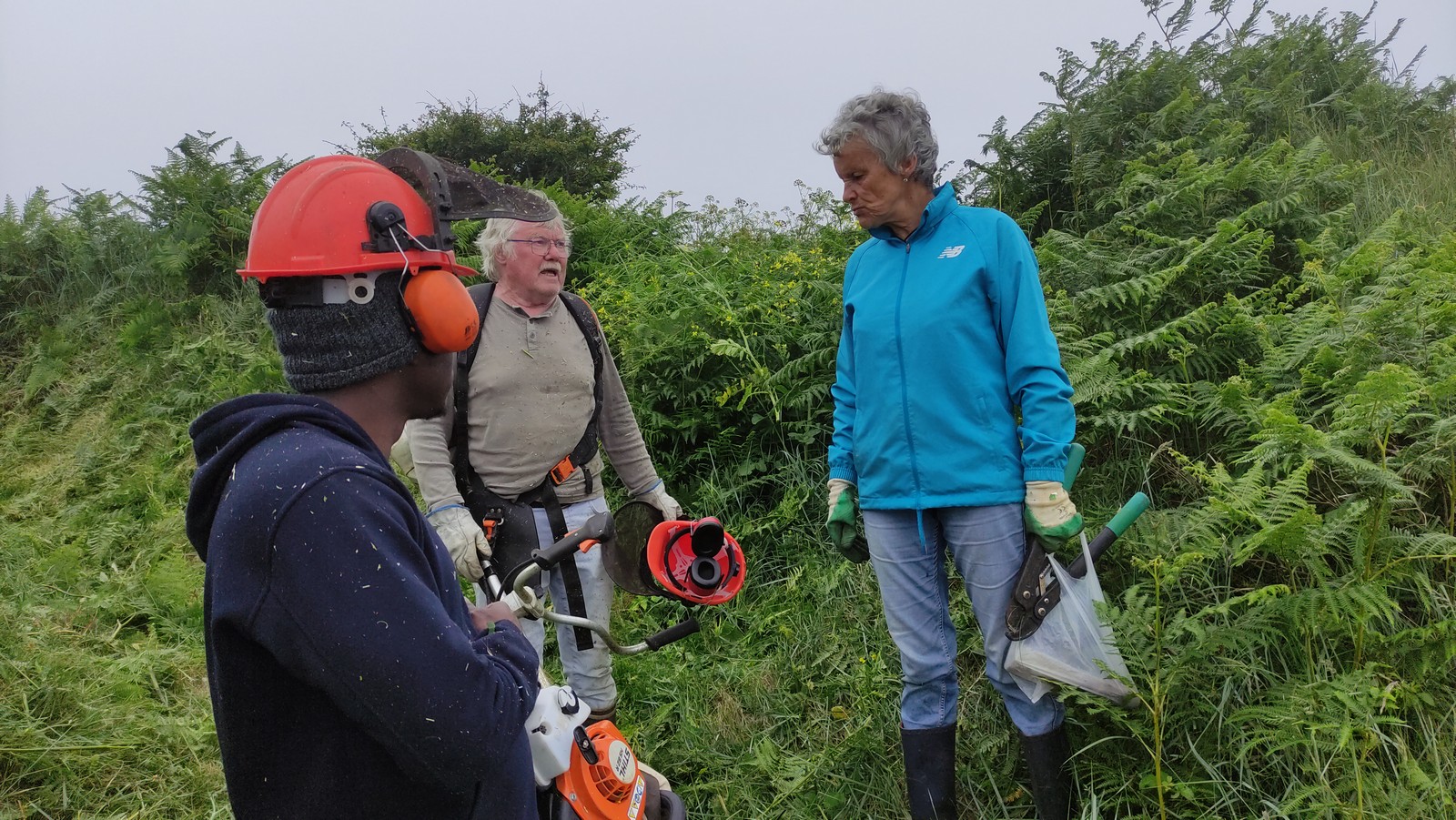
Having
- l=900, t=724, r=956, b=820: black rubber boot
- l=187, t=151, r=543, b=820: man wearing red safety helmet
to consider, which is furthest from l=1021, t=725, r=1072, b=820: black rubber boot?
l=187, t=151, r=543, b=820: man wearing red safety helmet

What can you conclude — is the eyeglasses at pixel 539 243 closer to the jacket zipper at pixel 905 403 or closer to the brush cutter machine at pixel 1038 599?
the jacket zipper at pixel 905 403

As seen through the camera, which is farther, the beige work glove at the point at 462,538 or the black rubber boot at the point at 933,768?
the beige work glove at the point at 462,538

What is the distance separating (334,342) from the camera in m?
1.61

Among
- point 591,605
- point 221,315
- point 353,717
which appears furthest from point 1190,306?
point 221,315

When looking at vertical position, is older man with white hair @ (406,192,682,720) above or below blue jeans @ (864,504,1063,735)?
above

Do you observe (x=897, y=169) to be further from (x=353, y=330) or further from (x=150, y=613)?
(x=150, y=613)

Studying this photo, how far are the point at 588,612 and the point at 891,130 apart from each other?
233cm

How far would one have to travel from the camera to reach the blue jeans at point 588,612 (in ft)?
12.9

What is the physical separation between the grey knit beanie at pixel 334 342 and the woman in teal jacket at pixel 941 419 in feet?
6.34

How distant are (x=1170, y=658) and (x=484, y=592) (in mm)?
2458

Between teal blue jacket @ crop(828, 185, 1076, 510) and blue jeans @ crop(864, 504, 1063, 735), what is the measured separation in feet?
0.28

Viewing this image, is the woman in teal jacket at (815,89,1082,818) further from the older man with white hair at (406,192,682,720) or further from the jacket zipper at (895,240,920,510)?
the older man with white hair at (406,192,682,720)

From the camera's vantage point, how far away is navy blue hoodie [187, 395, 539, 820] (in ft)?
4.45

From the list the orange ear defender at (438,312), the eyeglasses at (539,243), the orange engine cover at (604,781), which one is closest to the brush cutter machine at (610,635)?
the orange engine cover at (604,781)
